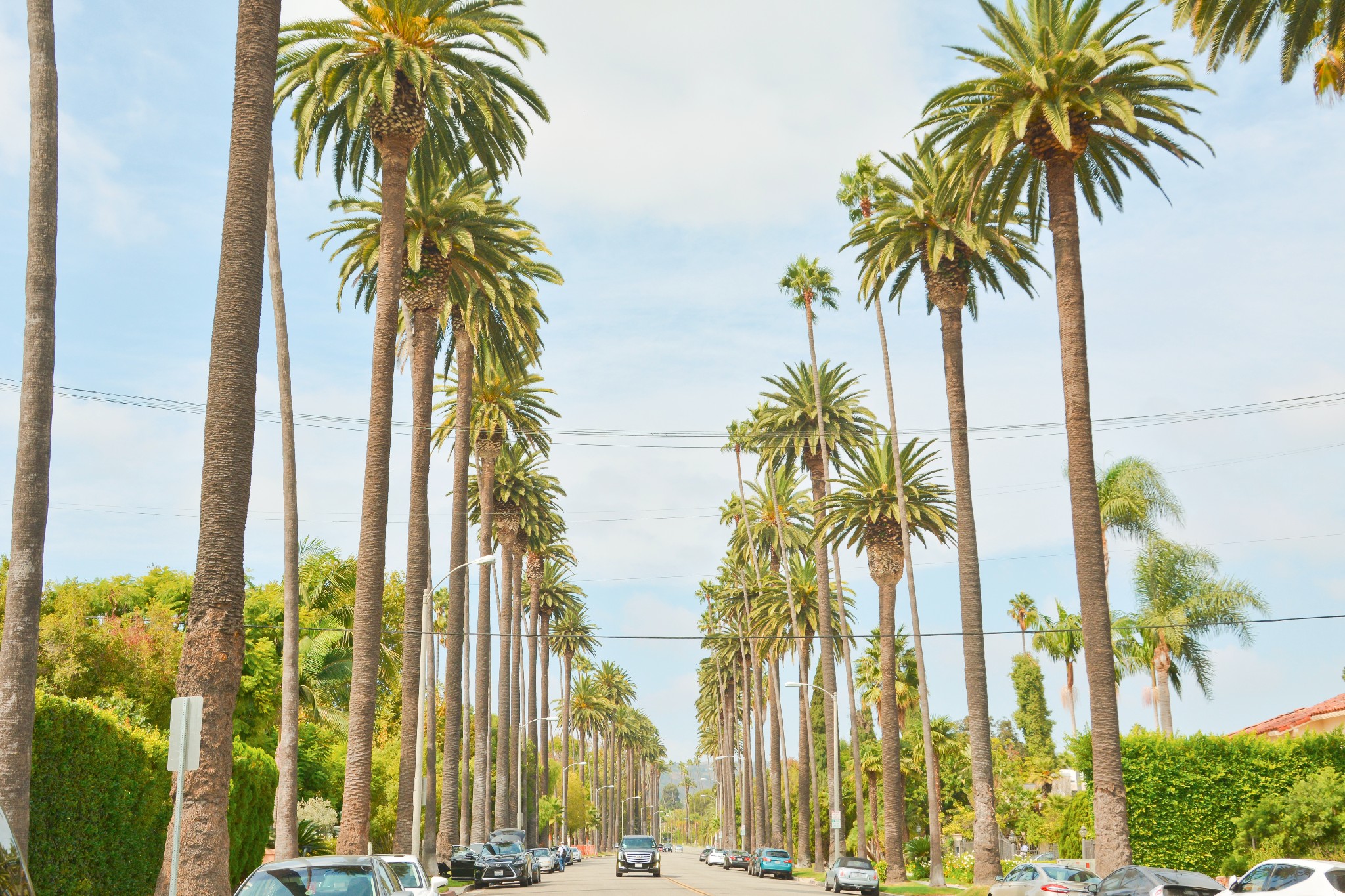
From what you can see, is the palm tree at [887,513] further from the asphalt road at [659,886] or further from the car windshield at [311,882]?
the car windshield at [311,882]

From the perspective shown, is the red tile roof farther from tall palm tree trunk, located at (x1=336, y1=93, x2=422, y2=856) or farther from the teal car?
tall palm tree trunk, located at (x1=336, y1=93, x2=422, y2=856)

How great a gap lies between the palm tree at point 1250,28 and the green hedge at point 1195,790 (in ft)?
64.6

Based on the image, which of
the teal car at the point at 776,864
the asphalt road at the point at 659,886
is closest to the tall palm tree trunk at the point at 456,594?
the asphalt road at the point at 659,886

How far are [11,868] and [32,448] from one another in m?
9.82

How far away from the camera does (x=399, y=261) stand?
27172 mm

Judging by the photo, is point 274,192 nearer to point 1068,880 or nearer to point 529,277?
point 529,277

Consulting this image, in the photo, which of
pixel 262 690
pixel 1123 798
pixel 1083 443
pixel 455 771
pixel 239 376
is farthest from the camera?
pixel 455 771

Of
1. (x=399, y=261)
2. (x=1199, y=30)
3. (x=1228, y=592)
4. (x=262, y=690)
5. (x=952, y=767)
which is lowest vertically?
(x=952, y=767)

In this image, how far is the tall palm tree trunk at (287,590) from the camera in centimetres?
2378

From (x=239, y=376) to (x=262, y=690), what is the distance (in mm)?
20201

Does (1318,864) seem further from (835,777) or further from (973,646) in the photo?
(835,777)

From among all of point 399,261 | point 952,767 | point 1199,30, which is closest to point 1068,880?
point 1199,30

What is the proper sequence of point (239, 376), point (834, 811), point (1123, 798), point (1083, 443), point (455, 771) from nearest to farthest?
point (239, 376) → point (1123, 798) → point (1083, 443) → point (455, 771) → point (834, 811)

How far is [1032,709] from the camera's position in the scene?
9594 centimetres
